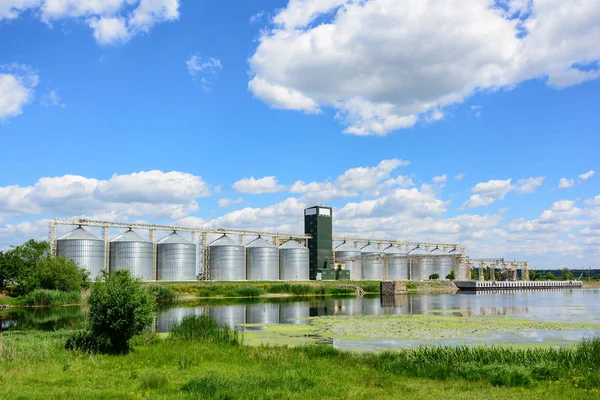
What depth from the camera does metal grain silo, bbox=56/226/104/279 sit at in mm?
99125

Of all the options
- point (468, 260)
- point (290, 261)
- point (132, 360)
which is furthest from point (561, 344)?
point (468, 260)

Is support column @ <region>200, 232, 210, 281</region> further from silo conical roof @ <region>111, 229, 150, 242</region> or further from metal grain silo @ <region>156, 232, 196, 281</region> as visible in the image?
silo conical roof @ <region>111, 229, 150, 242</region>

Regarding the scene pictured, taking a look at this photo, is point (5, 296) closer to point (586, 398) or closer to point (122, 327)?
point (122, 327)

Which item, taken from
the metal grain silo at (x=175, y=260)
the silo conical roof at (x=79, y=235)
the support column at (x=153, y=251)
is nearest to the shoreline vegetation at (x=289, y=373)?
the silo conical roof at (x=79, y=235)

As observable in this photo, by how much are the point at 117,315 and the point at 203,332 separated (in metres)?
6.83

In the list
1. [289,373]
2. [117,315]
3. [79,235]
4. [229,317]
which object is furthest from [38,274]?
[289,373]

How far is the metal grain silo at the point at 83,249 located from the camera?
99.1 metres

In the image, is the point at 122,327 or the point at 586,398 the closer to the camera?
the point at 586,398

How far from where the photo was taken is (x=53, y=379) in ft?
65.7

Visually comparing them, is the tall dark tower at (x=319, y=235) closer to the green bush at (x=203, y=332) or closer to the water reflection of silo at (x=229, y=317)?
the water reflection of silo at (x=229, y=317)

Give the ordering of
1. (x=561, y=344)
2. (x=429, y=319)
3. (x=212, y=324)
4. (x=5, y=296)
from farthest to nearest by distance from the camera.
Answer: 1. (x=5, y=296)
2. (x=429, y=319)
3. (x=212, y=324)
4. (x=561, y=344)

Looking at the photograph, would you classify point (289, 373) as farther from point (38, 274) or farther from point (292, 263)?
point (292, 263)

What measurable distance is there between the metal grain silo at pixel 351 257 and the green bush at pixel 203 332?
12091cm

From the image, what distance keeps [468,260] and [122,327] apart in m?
161
